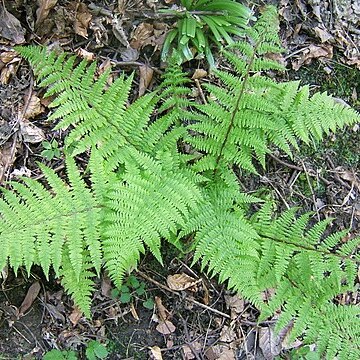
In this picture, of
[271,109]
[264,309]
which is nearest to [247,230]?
[264,309]

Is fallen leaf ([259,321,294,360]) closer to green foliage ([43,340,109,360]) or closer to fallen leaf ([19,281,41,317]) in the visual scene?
green foliage ([43,340,109,360])

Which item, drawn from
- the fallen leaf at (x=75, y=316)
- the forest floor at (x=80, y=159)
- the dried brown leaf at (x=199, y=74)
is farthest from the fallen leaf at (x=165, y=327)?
the dried brown leaf at (x=199, y=74)

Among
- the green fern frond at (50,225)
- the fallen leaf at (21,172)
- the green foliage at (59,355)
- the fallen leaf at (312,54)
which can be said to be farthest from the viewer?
the fallen leaf at (312,54)

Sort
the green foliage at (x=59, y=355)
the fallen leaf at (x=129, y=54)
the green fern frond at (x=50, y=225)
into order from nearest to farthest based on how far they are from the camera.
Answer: the green fern frond at (x=50, y=225) < the green foliage at (x=59, y=355) < the fallen leaf at (x=129, y=54)

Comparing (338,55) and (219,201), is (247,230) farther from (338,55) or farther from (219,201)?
(338,55)

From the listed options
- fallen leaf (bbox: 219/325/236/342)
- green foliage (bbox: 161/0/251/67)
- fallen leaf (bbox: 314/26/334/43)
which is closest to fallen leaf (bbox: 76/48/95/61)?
green foliage (bbox: 161/0/251/67)

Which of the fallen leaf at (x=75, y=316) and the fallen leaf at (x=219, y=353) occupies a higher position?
the fallen leaf at (x=75, y=316)

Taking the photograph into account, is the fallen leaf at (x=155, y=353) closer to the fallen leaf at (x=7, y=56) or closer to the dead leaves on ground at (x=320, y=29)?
the fallen leaf at (x=7, y=56)
